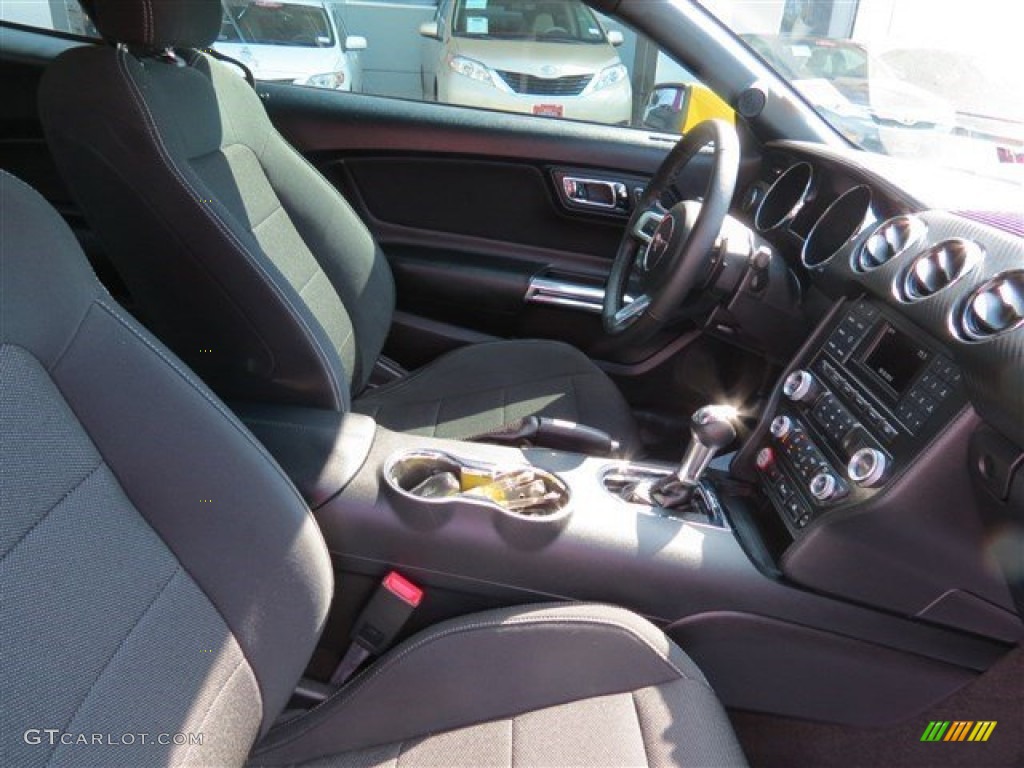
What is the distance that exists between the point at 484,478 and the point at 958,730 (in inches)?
31.0

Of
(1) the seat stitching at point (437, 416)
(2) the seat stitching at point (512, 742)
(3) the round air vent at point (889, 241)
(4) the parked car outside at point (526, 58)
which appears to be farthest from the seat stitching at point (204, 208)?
(4) the parked car outside at point (526, 58)

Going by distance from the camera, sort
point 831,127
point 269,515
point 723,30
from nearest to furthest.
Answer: point 269,515
point 723,30
point 831,127

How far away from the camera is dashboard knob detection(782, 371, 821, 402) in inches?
49.8

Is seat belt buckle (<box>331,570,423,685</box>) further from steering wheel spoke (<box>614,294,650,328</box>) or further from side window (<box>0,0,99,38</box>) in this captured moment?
side window (<box>0,0,99,38</box>)

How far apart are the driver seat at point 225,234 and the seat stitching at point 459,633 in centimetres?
44

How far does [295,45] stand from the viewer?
11.2ft

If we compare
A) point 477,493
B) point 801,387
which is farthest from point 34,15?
point 801,387

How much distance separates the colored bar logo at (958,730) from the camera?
1.25 metres

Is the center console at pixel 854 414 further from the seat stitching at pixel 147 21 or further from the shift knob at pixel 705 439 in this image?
the seat stitching at pixel 147 21

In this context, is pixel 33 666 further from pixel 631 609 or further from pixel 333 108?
pixel 333 108

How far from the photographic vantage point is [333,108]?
2115 mm

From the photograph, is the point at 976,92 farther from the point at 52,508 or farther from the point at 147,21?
the point at 52,508

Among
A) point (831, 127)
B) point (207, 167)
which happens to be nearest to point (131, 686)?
point (207, 167)

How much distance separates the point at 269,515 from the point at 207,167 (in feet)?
2.08
